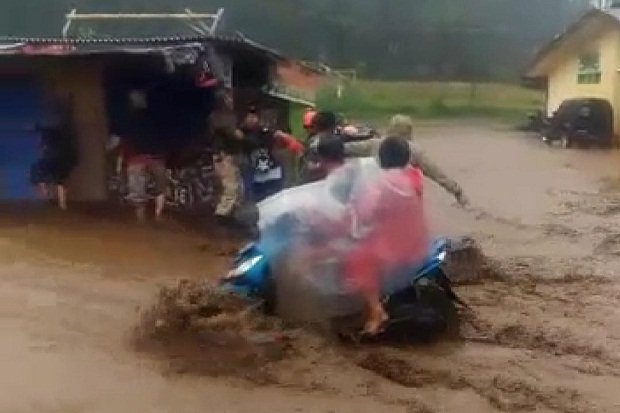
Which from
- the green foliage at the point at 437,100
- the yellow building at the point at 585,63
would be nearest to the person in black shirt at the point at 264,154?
the yellow building at the point at 585,63

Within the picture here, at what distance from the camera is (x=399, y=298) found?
7.38 meters

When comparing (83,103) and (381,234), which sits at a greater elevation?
(83,103)

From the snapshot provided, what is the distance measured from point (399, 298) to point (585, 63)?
25.8m

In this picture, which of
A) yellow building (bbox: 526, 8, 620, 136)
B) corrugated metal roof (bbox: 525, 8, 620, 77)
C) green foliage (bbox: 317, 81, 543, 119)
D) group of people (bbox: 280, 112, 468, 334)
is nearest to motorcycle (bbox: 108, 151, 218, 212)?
group of people (bbox: 280, 112, 468, 334)

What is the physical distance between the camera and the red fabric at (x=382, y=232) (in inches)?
286

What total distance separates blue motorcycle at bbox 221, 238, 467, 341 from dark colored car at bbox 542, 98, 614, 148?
2155cm

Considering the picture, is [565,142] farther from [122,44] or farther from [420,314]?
[420,314]

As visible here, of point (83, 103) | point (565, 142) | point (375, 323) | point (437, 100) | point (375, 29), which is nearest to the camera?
point (375, 323)

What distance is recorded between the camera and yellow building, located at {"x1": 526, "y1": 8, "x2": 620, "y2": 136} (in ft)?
97.5

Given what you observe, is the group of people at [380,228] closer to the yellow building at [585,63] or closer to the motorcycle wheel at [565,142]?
the motorcycle wheel at [565,142]

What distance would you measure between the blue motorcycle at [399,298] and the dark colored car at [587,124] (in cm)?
2155

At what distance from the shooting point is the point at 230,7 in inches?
1893

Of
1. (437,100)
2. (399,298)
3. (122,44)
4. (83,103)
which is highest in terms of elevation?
(122,44)

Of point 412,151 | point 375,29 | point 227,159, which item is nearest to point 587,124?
point 227,159
